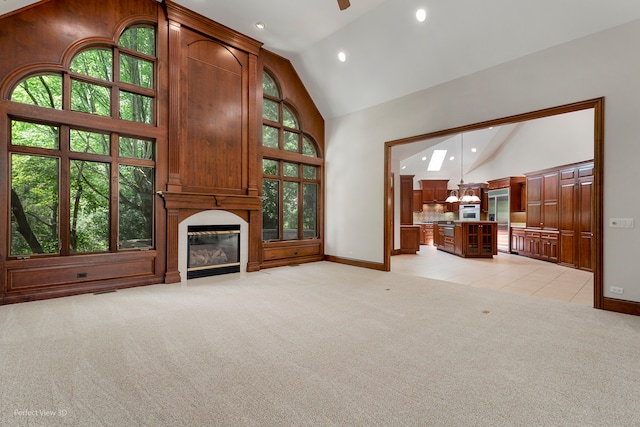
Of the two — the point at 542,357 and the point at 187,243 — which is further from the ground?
the point at 187,243

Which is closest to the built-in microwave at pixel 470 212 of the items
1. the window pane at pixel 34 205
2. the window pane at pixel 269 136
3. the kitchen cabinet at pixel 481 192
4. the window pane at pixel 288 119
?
the kitchen cabinet at pixel 481 192

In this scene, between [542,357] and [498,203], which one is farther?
[498,203]

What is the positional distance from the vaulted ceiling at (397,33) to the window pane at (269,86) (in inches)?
24.4

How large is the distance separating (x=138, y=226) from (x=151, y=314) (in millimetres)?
2054

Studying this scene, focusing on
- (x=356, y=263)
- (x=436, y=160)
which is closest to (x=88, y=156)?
(x=356, y=263)

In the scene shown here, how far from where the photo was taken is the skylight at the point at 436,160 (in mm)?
12656

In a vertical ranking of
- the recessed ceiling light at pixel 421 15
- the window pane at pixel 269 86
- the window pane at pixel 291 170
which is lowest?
the window pane at pixel 291 170

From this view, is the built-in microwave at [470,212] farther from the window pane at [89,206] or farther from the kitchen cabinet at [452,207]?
the window pane at [89,206]

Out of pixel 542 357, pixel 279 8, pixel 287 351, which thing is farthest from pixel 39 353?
pixel 279 8

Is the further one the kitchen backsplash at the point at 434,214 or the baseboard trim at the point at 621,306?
the kitchen backsplash at the point at 434,214

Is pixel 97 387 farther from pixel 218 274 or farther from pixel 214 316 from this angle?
pixel 218 274

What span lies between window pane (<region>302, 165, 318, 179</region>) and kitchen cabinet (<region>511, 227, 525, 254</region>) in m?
6.87

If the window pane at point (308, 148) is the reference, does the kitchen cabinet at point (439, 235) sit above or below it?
below

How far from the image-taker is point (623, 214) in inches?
148
